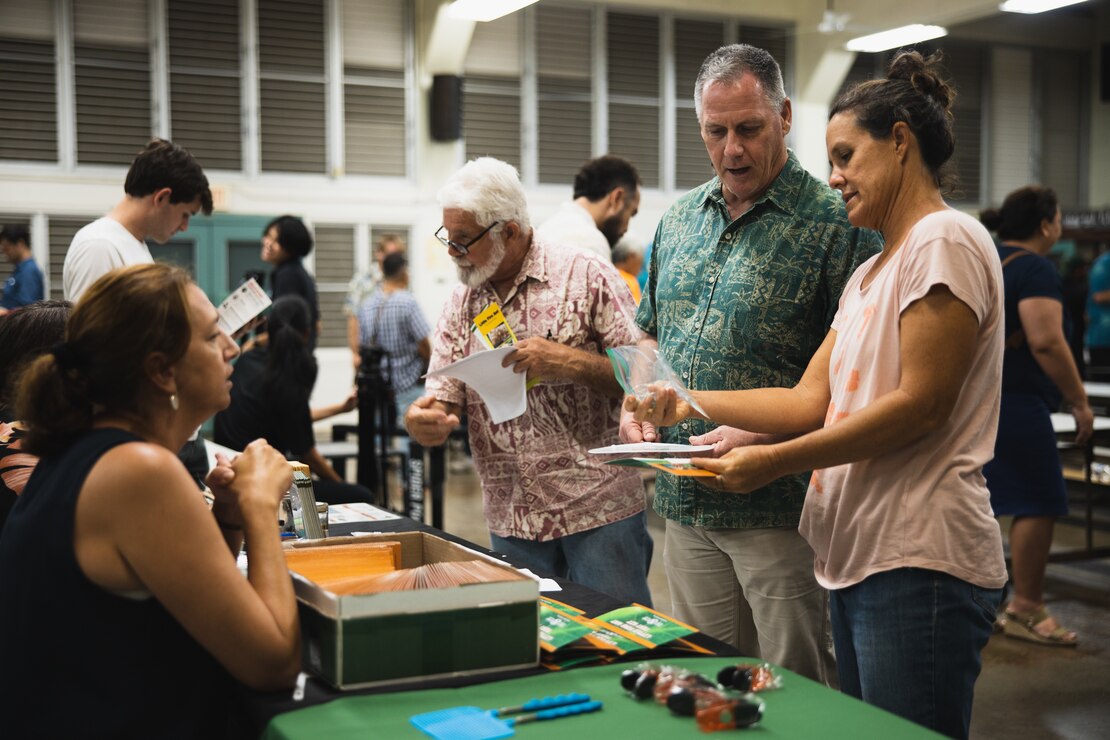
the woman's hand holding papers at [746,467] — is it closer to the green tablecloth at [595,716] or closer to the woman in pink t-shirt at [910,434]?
the woman in pink t-shirt at [910,434]

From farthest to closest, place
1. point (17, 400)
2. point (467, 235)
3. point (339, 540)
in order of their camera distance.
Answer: point (467, 235), point (339, 540), point (17, 400)

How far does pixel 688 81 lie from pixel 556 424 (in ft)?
32.3

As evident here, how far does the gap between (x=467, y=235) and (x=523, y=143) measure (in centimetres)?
875

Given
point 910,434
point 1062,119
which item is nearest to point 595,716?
point 910,434

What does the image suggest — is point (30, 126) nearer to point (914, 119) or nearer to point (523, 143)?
point (523, 143)

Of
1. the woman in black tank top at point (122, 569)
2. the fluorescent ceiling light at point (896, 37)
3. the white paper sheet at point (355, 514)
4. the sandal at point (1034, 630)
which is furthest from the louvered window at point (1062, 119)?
the woman in black tank top at point (122, 569)

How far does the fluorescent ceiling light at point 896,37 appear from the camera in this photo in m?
10.1

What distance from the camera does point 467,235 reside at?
248 cm

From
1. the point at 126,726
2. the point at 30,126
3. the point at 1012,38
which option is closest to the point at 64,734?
the point at 126,726

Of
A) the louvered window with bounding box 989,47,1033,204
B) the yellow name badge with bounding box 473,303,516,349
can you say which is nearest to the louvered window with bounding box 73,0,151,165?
the yellow name badge with bounding box 473,303,516,349

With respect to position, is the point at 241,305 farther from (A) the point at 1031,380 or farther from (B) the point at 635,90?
(B) the point at 635,90

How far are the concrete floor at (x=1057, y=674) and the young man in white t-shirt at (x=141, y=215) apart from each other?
7.99 ft

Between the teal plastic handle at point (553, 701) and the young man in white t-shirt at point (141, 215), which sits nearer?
the teal plastic handle at point (553, 701)

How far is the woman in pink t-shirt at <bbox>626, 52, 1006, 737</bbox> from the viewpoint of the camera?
1.56 meters
